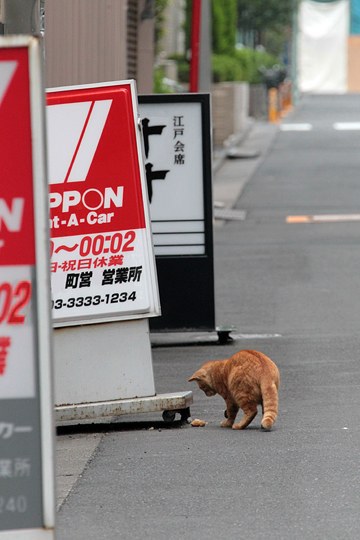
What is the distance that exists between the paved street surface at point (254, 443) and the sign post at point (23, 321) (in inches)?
59.2

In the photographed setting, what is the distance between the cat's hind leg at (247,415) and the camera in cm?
830

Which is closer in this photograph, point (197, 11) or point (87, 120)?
point (87, 120)

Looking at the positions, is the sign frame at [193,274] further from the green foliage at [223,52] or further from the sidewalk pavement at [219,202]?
the green foliage at [223,52]

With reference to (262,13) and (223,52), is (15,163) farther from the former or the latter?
(262,13)

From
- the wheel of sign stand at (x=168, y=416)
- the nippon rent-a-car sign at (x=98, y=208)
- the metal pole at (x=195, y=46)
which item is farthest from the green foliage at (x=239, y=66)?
the wheel of sign stand at (x=168, y=416)

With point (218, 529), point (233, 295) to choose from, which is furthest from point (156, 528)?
point (233, 295)

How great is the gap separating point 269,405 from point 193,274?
12.0 ft

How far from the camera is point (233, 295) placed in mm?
14609

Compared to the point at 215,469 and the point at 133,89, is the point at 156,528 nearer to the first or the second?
the point at 215,469

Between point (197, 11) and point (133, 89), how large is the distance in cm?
1423

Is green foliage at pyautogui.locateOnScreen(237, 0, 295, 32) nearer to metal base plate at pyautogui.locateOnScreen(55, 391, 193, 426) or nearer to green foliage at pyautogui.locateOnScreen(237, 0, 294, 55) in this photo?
green foliage at pyautogui.locateOnScreen(237, 0, 294, 55)

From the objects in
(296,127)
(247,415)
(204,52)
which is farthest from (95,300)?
(296,127)

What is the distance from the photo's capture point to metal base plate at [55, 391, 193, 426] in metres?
8.45

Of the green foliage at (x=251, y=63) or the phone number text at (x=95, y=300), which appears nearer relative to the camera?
the phone number text at (x=95, y=300)
